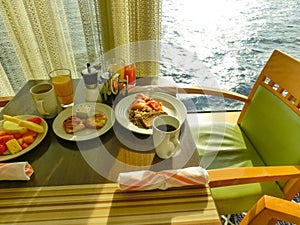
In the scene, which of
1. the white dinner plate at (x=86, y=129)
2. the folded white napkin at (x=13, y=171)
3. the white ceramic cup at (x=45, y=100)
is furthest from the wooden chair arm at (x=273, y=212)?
the white ceramic cup at (x=45, y=100)

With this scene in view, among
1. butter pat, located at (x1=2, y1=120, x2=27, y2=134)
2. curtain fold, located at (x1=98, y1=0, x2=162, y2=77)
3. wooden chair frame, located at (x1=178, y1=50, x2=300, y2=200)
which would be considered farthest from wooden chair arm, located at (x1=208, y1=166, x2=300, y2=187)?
curtain fold, located at (x1=98, y1=0, x2=162, y2=77)

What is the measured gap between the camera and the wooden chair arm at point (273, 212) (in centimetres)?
58

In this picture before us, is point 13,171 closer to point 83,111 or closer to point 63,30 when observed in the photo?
point 83,111

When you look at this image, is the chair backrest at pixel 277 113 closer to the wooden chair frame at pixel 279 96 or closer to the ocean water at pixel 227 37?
the wooden chair frame at pixel 279 96

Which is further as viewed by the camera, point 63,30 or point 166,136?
point 63,30

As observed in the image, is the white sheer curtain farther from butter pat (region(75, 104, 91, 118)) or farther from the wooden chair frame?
butter pat (region(75, 104, 91, 118))

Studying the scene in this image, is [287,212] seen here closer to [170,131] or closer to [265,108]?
[170,131]

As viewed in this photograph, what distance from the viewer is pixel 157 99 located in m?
0.90

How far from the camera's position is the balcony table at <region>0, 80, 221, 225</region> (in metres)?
0.49

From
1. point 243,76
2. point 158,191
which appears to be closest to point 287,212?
point 158,191

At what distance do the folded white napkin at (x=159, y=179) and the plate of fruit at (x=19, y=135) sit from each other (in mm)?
339

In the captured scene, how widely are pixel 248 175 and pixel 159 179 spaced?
1.02 ft

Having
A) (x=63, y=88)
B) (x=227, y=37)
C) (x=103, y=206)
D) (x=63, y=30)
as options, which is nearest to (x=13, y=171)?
(x=103, y=206)

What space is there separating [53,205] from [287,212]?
621 mm
